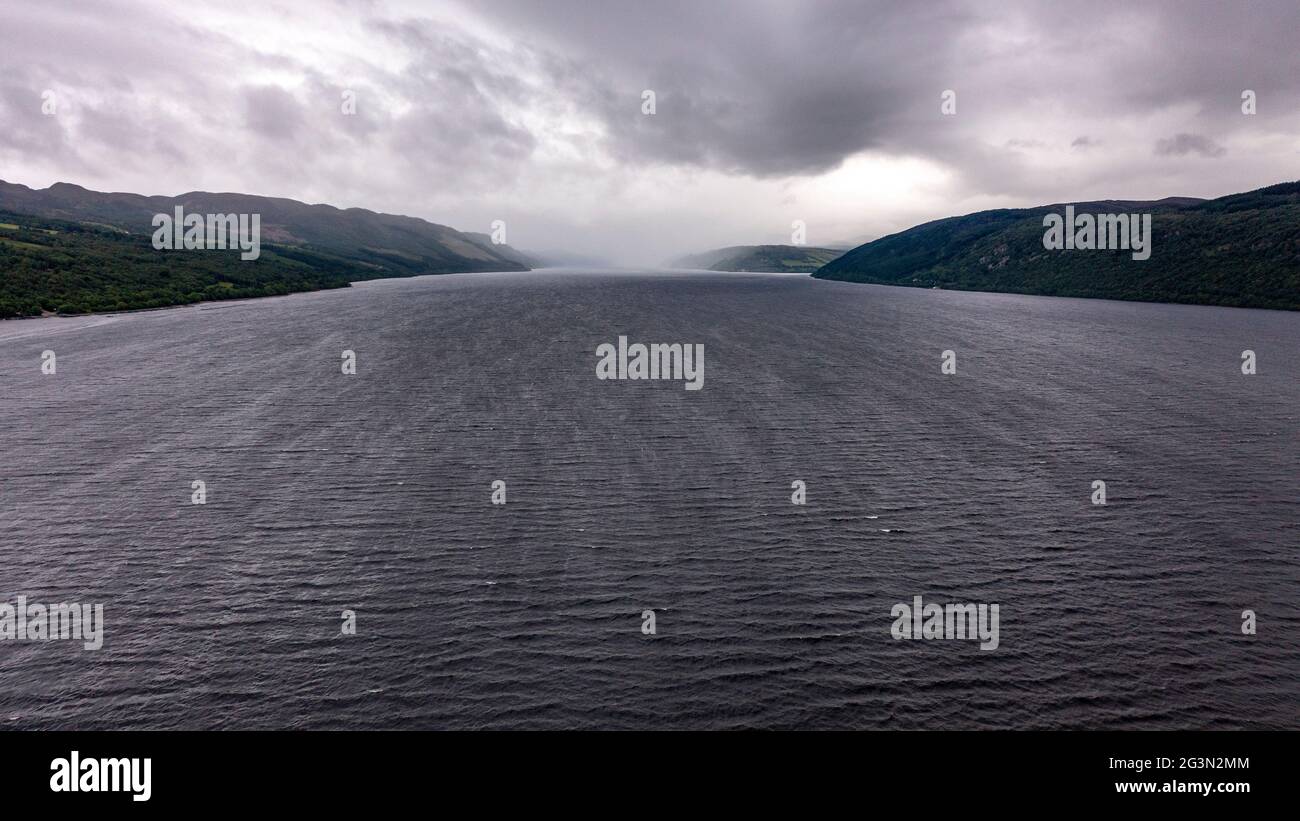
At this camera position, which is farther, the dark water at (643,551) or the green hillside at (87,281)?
the green hillside at (87,281)

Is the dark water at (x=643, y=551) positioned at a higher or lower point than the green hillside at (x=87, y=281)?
lower

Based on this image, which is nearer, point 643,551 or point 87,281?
point 643,551

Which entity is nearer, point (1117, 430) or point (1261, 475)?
point (1261, 475)

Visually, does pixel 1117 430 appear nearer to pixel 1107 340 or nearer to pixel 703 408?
pixel 703 408

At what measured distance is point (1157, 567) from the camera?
25688 mm

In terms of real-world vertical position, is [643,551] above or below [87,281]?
below

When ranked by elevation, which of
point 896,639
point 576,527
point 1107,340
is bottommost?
point 896,639

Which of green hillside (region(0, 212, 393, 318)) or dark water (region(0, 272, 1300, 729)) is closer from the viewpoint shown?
dark water (region(0, 272, 1300, 729))

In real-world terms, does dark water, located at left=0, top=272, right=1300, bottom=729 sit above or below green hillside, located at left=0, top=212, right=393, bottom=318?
below

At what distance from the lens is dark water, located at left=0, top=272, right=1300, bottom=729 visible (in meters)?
18.0

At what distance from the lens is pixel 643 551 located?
2702cm

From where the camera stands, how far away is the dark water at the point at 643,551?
18047 mm

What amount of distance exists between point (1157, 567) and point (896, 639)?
13695 mm
